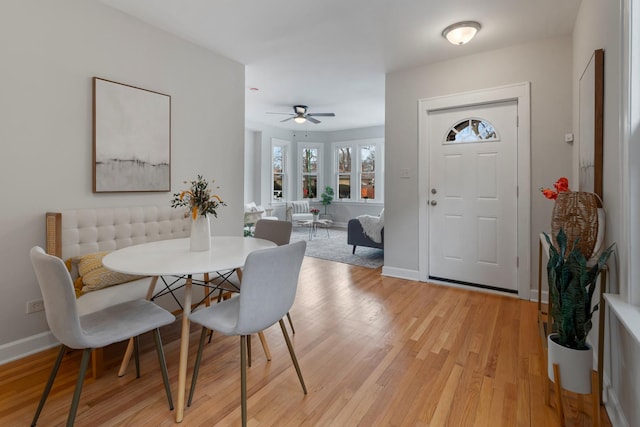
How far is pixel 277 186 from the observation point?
8.31 metres

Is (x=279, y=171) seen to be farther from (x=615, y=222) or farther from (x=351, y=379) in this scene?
(x=615, y=222)

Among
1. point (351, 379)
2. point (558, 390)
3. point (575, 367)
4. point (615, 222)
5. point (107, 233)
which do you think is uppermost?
point (615, 222)

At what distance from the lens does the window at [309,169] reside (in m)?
8.80

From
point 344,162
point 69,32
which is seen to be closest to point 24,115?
point 69,32

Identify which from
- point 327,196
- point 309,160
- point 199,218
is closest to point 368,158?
point 327,196

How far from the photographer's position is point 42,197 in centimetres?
232

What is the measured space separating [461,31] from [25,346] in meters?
4.11

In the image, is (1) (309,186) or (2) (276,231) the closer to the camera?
(2) (276,231)

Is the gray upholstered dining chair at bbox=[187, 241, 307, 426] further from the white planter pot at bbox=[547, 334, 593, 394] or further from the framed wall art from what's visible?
the framed wall art

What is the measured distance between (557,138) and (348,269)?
9.05 ft

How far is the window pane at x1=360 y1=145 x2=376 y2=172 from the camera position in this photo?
8.31 metres

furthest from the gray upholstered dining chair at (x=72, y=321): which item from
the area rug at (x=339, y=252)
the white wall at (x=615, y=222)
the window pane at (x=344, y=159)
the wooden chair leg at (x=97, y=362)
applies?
the window pane at (x=344, y=159)

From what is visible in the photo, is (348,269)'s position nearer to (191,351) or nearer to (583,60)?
(191,351)

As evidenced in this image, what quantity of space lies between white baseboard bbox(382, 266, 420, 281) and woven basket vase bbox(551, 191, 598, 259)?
2132 mm
